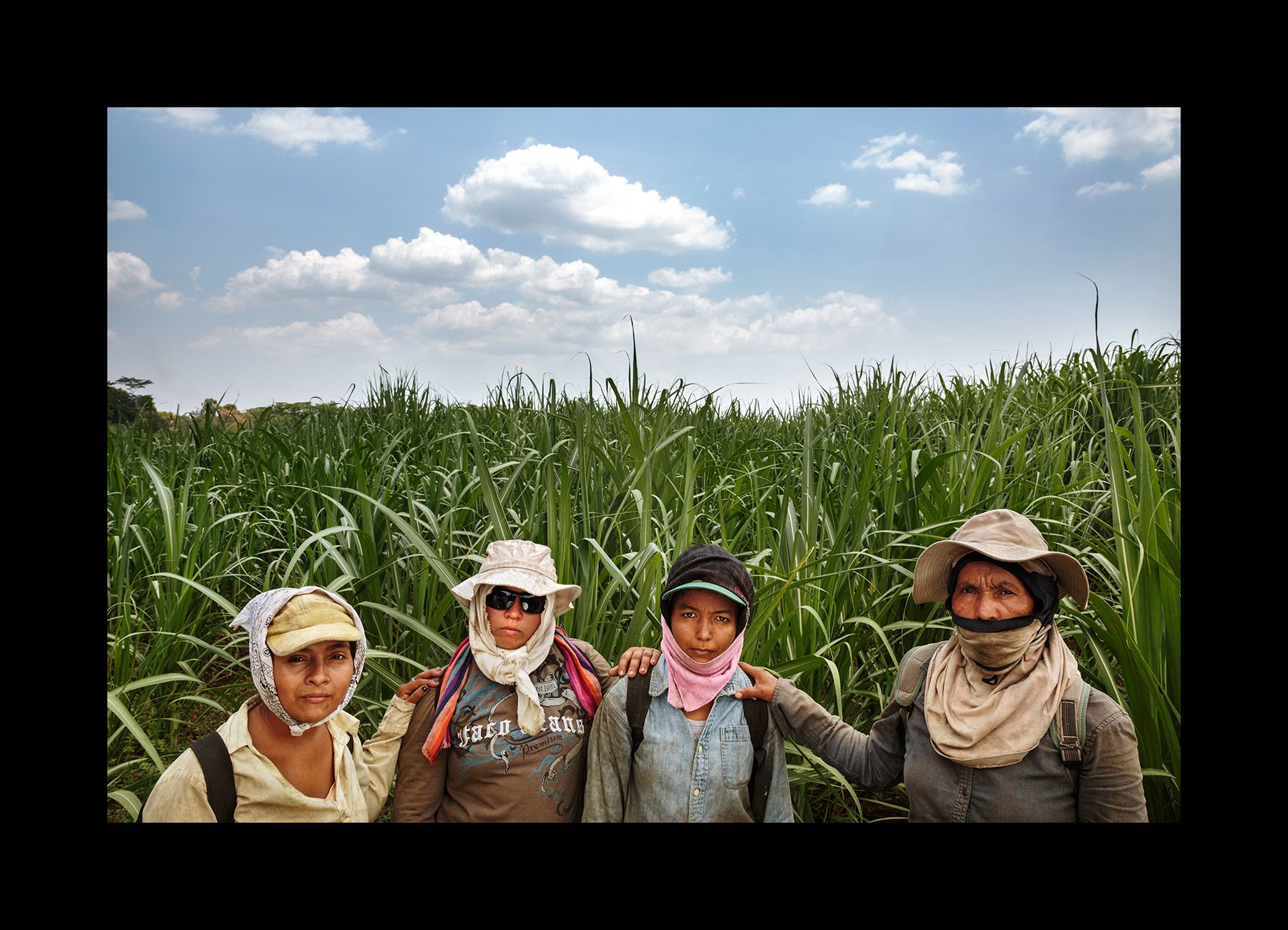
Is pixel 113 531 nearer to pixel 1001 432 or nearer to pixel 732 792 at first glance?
pixel 732 792

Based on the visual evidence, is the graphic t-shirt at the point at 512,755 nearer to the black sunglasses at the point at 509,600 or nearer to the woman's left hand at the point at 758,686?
the black sunglasses at the point at 509,600

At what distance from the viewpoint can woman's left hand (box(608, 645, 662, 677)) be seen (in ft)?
4.49

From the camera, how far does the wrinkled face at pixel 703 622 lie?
1.30 metres

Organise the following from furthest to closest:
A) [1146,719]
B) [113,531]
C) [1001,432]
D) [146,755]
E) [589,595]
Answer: [1001,432], [113,531], [146,755], [589,595], [1146,719]

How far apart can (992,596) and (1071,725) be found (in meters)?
0.25

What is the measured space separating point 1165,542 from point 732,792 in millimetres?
1115

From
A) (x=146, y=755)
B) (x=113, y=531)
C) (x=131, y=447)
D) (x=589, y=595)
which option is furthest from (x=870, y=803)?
(x=131, y=447)

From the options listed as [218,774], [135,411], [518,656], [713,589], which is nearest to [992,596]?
[713,589]

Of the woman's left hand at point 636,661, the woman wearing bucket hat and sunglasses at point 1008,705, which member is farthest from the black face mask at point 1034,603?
the woman's left hand at point 636,661

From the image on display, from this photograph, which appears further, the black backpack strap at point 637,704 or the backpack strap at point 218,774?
the black backpack strap at point 637,704

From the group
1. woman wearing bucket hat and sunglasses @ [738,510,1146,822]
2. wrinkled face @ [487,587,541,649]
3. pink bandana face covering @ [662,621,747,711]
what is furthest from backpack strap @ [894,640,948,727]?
wrinkled face @ [487,587,541,649]

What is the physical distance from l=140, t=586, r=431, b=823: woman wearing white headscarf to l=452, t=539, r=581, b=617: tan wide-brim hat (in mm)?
239

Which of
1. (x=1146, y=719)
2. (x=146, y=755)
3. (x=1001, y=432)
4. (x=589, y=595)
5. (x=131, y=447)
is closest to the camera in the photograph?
(x=1146, y=719)
